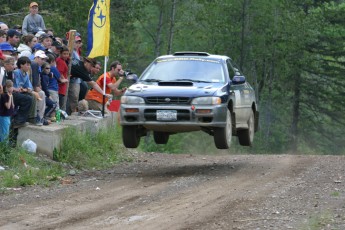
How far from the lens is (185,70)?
19109mm

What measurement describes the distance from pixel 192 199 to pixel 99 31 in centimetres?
928

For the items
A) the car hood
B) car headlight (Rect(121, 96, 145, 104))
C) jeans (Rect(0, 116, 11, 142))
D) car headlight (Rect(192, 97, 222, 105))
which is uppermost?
the car hood

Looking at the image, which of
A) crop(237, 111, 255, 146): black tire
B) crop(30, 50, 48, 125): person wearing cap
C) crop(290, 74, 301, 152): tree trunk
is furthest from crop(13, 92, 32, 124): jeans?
crop(290, 74, 301, 152): tree trunk

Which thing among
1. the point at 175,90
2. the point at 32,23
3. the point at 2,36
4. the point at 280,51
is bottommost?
the point at 280,51

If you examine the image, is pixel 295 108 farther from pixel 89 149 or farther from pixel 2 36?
pixel 2 36

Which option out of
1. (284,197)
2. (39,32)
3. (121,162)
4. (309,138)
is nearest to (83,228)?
(284,197)

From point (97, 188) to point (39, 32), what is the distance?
6633mm

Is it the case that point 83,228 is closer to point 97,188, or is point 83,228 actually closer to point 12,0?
point 97,188

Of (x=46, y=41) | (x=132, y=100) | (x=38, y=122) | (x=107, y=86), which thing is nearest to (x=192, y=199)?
(x=132, y=100)

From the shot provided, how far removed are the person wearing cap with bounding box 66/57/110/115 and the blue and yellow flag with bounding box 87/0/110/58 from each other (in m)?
0.37

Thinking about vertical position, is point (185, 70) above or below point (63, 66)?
above

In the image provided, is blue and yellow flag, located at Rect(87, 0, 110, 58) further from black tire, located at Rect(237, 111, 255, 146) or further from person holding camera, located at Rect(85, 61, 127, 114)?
black tire, located at Rect(237, 111, 255, 146)

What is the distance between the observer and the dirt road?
39.7ft

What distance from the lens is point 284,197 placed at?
1439cm
